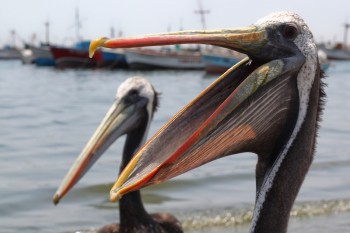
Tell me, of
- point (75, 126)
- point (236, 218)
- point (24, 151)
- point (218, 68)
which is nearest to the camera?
point (236, 218)

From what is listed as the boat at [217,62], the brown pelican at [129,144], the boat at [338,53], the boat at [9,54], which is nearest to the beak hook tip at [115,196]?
the brown pelican at [129,144]

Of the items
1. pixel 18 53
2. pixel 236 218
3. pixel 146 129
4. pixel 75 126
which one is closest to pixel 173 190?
pixel 236 218

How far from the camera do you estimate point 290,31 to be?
3236 mm

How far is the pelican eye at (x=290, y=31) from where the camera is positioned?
3.24m

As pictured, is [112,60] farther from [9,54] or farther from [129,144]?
[9,54]

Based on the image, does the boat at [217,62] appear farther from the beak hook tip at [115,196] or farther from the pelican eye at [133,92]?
the beak hook tip at [115,196]

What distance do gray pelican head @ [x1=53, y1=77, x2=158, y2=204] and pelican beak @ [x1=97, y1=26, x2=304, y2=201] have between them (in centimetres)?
286

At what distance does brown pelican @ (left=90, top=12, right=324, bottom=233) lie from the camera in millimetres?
2957

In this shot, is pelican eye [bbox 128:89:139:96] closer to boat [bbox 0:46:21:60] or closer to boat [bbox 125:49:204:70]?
boat [bbox 125:49:204:70]

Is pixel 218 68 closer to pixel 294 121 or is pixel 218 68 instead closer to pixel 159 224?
pixel 159 224

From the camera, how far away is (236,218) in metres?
8.42

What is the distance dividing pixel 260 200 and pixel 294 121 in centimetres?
39

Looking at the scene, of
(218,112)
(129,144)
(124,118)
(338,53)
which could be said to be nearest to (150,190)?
(129,144)

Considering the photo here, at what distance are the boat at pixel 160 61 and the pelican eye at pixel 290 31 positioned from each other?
1798 inches
